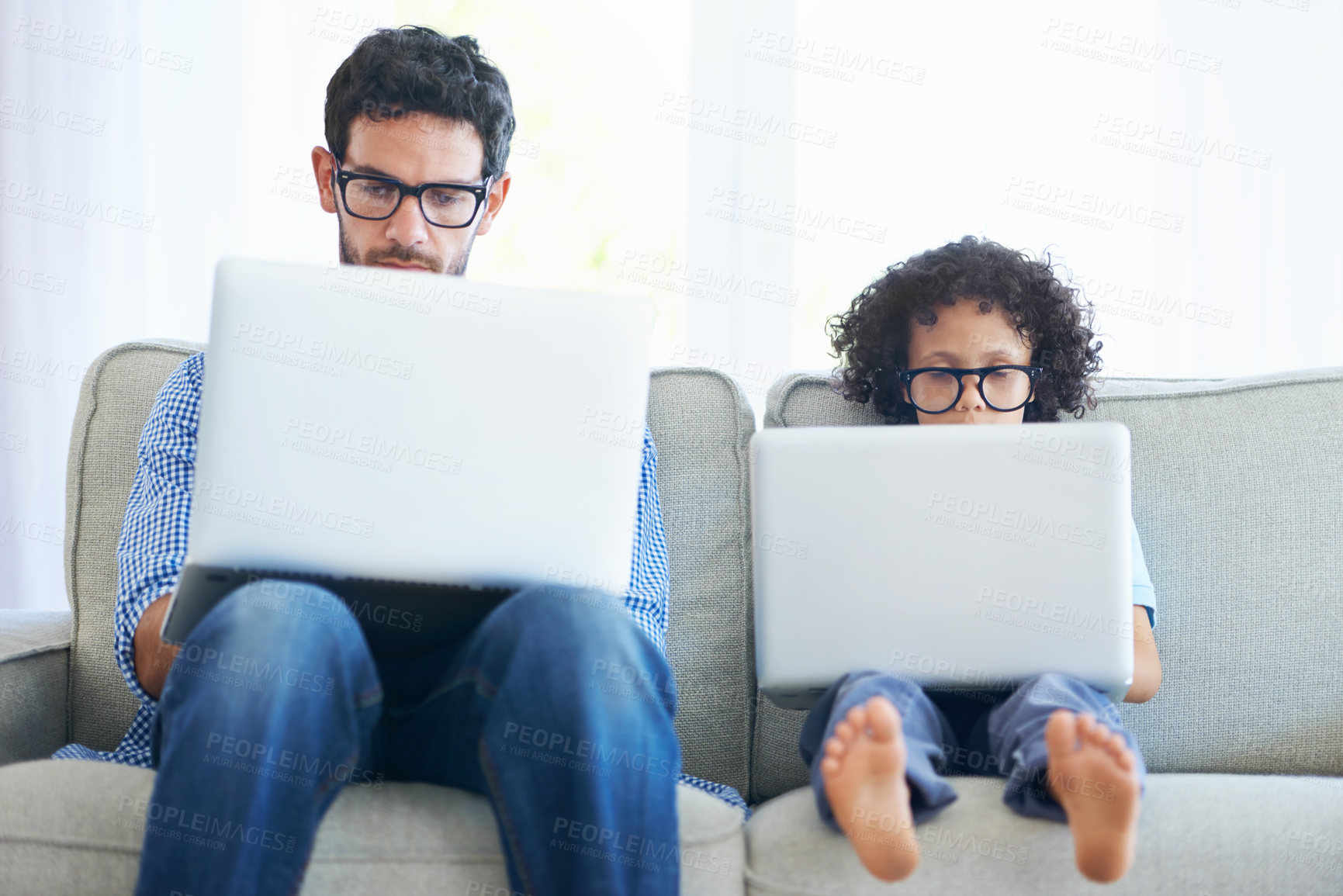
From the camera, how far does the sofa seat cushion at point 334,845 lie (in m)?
0.84

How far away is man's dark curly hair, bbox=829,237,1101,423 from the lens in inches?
56.7

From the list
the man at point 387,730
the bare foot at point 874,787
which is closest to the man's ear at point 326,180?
the man at point 387,730

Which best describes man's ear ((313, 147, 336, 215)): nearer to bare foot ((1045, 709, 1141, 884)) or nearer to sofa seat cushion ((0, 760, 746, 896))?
sofa seat cushion ((0, 760, 746, 896))

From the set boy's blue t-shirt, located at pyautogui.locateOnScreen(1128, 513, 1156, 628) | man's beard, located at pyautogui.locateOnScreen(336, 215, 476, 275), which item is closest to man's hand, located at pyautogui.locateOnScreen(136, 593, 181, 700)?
man's beard, located at pyautogui.locateOnScreen(336, 215, 476, 275)

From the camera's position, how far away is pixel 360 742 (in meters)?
0.84

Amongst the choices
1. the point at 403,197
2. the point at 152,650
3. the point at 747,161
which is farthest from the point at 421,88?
the point at 747,161

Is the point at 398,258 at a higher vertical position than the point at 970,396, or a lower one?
higher

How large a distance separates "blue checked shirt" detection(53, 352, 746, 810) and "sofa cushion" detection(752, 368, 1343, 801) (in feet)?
0.87

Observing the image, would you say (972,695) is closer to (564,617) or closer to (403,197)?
(564,617)

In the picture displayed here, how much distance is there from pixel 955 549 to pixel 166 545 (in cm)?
76

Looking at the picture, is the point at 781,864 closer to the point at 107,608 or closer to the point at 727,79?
the point at 107,608

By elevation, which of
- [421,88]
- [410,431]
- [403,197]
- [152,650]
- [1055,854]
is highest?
[421,88]

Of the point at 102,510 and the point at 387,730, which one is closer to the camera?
the point at 387,730

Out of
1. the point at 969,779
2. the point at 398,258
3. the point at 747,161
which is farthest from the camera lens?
the point at 747,161
